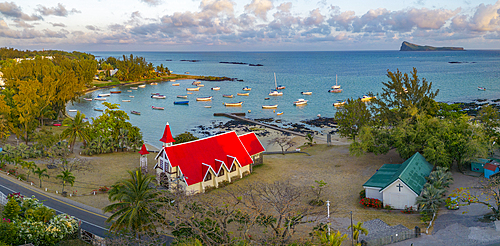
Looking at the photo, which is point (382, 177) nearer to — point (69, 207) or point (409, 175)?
point (409, 175)

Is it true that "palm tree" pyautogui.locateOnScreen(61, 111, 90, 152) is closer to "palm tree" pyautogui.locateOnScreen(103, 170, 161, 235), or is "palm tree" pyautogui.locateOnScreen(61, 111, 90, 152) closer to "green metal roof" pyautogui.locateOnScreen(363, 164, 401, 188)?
"palm tree" pyautogui.locateOnScreen(103, 170, 161, 235)

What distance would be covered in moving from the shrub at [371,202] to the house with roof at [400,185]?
49 centimetres

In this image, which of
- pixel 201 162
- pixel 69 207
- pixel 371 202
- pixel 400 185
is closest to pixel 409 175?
pixel 400 185

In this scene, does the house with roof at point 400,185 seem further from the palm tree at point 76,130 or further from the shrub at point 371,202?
the palm tree at point 76,130

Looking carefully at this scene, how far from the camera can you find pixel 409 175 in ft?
95.6

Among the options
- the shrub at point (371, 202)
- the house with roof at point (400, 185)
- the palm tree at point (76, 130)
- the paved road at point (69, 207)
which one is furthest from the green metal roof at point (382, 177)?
the palm tree at point (76, 130)

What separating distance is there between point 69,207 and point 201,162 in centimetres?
1202

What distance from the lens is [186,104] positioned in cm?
9938

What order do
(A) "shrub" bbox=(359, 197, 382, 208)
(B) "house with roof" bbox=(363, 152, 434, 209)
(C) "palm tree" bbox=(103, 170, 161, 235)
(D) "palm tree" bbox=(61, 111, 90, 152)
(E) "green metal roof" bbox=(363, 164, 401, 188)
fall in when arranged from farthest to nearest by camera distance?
1. (D) "palm tree" bbox=(61, 111, 90, 152)
2. (E) "green metal roof" bbox=(363, 164, 401, 188)
3. (A) "shrub" bbox=(359, 197, 382, 208)
4. (B) "house with roof" bbox=(363, 152, 434, 209)
5. (C) "palm tree" bbox=(103, 170, 161, 235)

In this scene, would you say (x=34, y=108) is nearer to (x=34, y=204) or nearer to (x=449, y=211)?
(x=34, y=204)

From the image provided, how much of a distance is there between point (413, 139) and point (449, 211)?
11.1 meters

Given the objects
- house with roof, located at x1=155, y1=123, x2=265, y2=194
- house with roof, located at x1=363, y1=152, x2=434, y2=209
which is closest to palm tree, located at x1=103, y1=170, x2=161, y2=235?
house with roof, located at x1=155, y1=123, x2=265, y2=194

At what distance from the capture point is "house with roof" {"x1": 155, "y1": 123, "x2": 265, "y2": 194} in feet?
106

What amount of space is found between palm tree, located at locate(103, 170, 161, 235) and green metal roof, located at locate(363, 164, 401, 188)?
1813 centimetres
